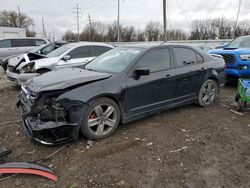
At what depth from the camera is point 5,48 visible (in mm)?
12891

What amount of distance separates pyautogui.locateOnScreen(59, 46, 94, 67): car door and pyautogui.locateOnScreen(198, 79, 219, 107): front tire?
3.85 metres

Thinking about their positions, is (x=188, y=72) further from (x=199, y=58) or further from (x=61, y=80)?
(x=61, y=80)

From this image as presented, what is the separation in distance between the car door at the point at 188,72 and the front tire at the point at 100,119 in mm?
1647

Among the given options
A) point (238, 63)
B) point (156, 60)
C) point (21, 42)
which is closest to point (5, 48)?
point (21, 42)

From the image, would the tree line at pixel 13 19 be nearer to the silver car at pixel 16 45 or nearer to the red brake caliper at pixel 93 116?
the silver car at pixel 16 45

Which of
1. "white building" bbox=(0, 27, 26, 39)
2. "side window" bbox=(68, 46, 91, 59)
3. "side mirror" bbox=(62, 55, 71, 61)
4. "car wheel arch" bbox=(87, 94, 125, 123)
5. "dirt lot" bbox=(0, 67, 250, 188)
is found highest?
"white building" bbox=(0, 27, 26, 39)

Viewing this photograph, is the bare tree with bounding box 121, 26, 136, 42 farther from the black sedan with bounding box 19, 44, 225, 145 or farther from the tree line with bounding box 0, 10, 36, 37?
the black sedan with bounding box 19, 44, 225, 145

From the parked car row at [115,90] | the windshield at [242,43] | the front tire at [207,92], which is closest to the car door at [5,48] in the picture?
the parked car row at [115,90]

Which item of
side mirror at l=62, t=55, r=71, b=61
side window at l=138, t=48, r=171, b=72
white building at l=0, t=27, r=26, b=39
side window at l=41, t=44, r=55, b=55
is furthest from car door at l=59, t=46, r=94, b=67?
white building at l=0, t=27, r=26, b=39

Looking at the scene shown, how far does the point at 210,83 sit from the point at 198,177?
10.3ft

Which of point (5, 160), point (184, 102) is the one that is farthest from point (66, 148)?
point (184, 102)

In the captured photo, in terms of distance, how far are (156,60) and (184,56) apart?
879 mm

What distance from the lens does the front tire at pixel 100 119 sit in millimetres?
3344

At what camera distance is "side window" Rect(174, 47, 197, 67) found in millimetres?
4588
